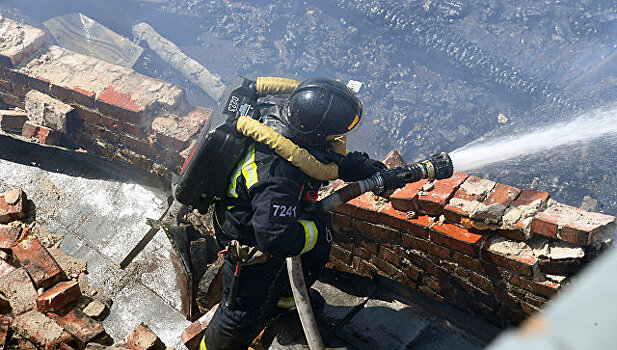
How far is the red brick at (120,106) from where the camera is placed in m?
4.24

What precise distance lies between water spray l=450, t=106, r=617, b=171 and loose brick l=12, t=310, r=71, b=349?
203 inches

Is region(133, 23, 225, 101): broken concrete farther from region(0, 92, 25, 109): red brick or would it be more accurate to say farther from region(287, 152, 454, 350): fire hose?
region(287, 152, 454, 350): fire hose

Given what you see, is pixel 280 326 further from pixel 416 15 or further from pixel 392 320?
pixel 416 15

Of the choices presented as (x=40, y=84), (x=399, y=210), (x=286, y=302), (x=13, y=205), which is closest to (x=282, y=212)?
(x=286, y=302)

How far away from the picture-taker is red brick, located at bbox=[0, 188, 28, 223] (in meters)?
3.77

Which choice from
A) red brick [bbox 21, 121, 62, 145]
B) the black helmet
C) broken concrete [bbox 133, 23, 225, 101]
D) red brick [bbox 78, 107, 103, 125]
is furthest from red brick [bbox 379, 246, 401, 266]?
broken concrete [bbox 133, 23, 225, 101]

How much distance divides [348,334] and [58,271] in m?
2.27

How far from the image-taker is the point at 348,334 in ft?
9.43

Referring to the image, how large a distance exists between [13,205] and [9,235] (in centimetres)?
38

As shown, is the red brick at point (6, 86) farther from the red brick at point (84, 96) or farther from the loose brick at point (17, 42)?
the red brick at point (84, 96)

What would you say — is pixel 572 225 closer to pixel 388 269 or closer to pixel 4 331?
pixel 388 269

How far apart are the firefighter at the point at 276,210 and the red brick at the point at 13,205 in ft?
7.12

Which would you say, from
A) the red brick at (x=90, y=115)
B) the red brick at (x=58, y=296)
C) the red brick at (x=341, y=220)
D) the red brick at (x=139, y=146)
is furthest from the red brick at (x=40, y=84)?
the red brick at (x=341, y=220)

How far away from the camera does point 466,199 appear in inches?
111
